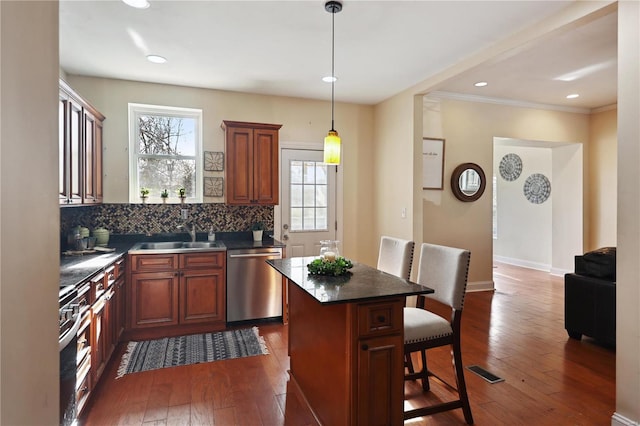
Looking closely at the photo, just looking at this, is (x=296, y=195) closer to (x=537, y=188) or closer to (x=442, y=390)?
(x=442, y=390)

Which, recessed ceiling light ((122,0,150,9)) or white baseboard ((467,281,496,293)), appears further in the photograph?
white baseboard ((467,281,496,293))

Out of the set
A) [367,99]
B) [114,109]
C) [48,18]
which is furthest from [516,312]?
[114,109]

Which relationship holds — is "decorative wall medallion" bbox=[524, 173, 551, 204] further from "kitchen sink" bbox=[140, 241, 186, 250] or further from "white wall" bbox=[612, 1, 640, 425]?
"kitchen sink" bbox=[140, 241, 186, 250]

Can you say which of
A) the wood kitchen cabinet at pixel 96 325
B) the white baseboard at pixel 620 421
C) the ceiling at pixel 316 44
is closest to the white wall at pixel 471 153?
the ceiling at pixel 316 44

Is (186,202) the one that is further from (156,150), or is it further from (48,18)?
(48,18)

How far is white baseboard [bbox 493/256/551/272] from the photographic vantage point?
23.2 feet

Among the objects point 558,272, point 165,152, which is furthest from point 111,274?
point 558,272

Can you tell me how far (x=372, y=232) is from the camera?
17.0ft

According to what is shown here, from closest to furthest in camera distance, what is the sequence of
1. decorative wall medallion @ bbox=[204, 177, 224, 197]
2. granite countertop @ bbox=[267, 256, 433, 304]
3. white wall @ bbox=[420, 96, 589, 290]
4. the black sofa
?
granite countertop @ bbox=[267, 256, 433, 304], the black sofa, decorative wall medallion @ bbox=[204, 177, 224, 197], white wall @ bbox=[420, 96, 589, 290]

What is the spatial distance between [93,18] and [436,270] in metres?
3.12

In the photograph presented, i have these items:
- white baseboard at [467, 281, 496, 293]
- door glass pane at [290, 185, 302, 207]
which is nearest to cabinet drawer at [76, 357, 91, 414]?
door glass pane at [290, 185, 302, 207]

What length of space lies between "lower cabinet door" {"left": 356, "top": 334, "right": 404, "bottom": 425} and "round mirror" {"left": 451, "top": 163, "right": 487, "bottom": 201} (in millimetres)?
3844

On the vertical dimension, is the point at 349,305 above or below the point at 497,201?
below

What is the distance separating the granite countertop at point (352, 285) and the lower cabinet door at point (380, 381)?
241mm
